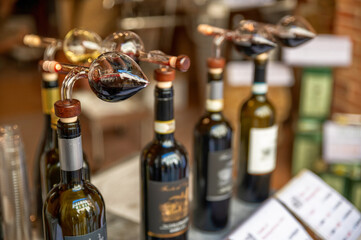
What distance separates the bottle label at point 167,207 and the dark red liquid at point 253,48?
311 millimetres

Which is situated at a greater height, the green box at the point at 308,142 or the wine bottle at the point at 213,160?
the wine bottle at the point at 213,160

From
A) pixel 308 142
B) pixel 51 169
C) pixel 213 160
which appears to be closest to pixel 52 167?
pixel 51 169

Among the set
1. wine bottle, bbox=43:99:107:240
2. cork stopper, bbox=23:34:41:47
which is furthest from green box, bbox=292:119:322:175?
wine bottle, bbox=43:99:107:240

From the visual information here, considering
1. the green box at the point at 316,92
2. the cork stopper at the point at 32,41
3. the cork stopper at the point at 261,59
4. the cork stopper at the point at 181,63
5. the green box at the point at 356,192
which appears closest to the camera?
the cork stopper at the point at 181,63

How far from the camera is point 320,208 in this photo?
1.04 meters

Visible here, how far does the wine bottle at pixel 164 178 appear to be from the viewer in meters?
0.87

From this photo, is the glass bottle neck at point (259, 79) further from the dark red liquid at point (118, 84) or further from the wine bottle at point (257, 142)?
the dark red liquid at point (118, 84)

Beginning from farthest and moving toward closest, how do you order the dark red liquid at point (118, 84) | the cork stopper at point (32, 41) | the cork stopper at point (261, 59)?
the cork stopper at point (261, 59) → the cork stopper at point (32, 41) → the dark red liquid at point (118, 84)

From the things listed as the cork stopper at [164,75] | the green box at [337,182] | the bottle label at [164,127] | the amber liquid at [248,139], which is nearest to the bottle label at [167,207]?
the bottle label at [164,127]

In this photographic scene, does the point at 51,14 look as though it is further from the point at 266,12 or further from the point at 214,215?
the point at 214,215

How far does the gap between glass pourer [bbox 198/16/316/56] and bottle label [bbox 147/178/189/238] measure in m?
0.32

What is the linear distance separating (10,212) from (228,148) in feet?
1.60

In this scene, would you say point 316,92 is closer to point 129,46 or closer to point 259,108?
point 259,108

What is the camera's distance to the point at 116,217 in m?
1.11
